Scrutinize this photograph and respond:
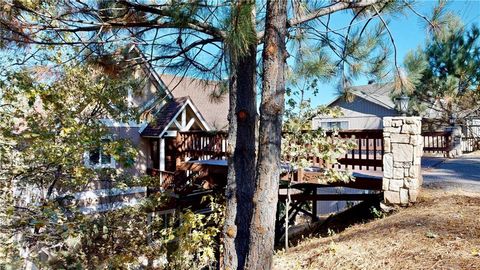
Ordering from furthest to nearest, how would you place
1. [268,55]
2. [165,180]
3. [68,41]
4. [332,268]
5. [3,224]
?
[165,180], [68,41], [3,224], [332,268], [268,55]

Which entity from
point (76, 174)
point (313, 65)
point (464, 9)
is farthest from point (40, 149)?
point (464, 9)

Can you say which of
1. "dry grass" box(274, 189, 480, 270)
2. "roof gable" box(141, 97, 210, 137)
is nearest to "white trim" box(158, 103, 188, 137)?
"roof gable" box(141, 97, 210, 137)

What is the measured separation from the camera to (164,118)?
998cm

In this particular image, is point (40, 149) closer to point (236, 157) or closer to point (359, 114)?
point (236, 157)

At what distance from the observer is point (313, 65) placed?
5473 millimetres

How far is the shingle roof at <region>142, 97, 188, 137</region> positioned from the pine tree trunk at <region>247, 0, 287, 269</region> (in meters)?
6.70

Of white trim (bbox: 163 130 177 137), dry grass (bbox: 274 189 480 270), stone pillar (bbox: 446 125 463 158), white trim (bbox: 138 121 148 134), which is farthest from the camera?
stone pillar (bbox: 446 125 463 158)

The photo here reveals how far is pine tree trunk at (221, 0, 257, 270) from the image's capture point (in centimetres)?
427

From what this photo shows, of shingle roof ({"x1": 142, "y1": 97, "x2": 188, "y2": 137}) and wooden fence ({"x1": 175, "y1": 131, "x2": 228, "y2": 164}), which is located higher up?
shingle roof ({"x1": 142, "y1": 97, "x2": 188, "y2": 137})

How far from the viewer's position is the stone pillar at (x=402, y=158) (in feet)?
16.3

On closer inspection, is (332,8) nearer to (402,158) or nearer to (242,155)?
(242,155)

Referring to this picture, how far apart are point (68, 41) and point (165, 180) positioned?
17.8 ft

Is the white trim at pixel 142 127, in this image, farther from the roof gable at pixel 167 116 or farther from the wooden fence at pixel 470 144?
the wooden fence at pixel 470 144

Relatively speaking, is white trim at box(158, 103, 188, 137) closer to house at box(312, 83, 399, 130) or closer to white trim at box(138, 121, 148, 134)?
white trim at box(138, 121, 148, 134)
